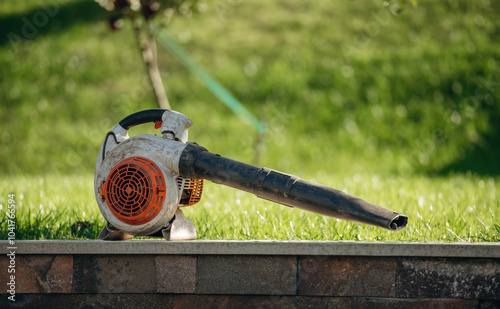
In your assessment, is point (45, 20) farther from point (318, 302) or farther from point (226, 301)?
point (318, 302)

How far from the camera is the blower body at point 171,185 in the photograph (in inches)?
123

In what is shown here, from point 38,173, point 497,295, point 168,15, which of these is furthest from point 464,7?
point 497,295

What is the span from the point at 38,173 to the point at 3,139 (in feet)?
4.81

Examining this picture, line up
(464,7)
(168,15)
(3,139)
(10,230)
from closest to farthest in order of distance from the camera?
(10,230) → (168,15) → (3,139) → (464,7)

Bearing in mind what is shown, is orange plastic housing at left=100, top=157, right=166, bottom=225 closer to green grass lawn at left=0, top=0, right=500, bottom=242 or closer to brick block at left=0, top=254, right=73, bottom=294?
brick block at left=0, top=254, right=73, bottom=294

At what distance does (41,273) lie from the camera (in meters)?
3.24

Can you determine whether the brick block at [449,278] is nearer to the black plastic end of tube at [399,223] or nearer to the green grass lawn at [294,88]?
the black plastic end of tube at [399,223]

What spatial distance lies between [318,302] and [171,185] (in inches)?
44.5

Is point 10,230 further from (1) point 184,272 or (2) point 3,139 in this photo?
(2) point 3,139

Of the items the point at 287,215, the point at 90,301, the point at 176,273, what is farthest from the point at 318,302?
the point at 287,215

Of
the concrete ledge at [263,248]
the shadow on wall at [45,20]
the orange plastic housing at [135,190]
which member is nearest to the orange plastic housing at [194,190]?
the orange plastic housing at [135,190]

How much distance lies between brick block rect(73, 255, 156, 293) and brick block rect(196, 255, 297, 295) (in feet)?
1.03

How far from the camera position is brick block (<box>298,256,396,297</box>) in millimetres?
3068

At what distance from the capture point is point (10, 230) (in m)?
3.96
